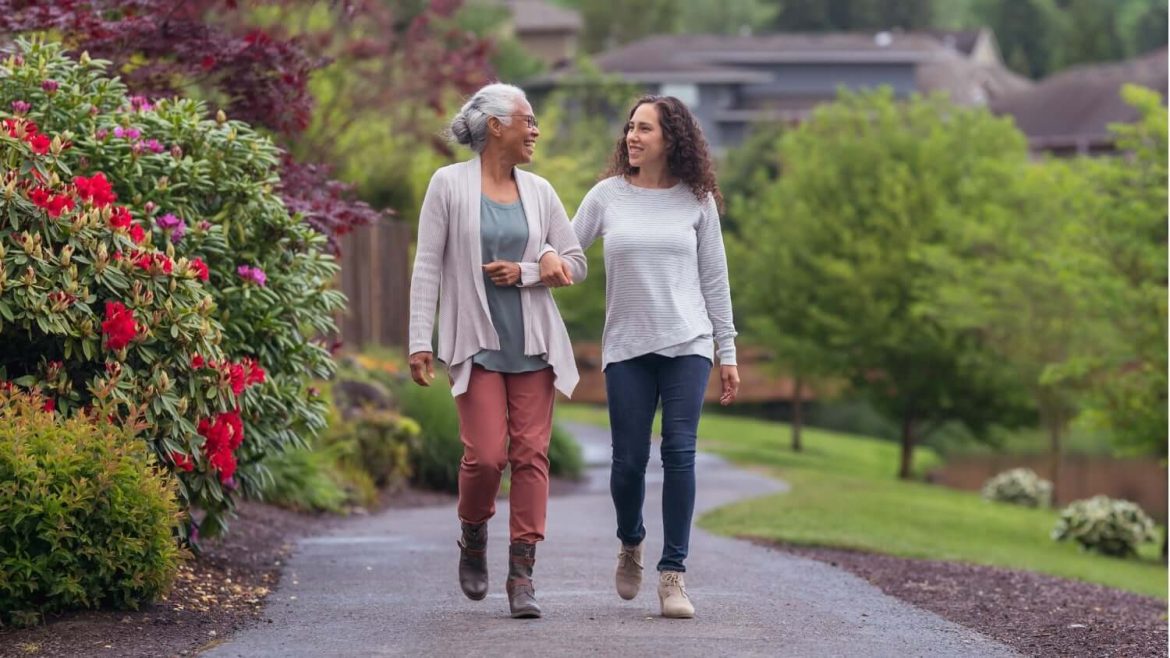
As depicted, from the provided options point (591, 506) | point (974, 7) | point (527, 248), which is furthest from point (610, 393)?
point (974, 7)

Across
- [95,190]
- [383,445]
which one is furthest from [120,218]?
[383,445]

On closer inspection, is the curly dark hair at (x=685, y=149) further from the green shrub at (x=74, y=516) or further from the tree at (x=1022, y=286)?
the tree at (x=1022, y=286)

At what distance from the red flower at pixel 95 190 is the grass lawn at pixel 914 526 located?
6.35m

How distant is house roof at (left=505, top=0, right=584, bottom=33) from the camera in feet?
284

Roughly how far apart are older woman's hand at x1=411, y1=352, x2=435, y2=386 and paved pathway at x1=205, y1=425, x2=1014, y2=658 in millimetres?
947

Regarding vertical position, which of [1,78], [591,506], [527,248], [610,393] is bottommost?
[591,506]

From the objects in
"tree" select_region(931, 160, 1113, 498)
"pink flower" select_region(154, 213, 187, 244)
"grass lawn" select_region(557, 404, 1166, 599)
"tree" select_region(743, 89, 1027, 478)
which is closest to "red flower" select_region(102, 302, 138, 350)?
"pink flower" select_region(154, 213, 187, 244)

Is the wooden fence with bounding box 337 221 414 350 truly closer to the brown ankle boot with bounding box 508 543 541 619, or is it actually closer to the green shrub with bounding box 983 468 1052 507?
the green shrub with bounding box 983 468 1052 507

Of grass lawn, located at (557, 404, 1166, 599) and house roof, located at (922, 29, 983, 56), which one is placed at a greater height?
house roof, located at (922, 29, 983, 56)

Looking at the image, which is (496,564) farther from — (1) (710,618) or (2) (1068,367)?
(2) (1068,367)

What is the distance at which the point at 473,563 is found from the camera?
690 cm

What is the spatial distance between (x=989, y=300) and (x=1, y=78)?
19490 millimetres

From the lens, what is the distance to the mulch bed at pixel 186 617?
620 centimetres

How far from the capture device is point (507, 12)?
6912 cm
